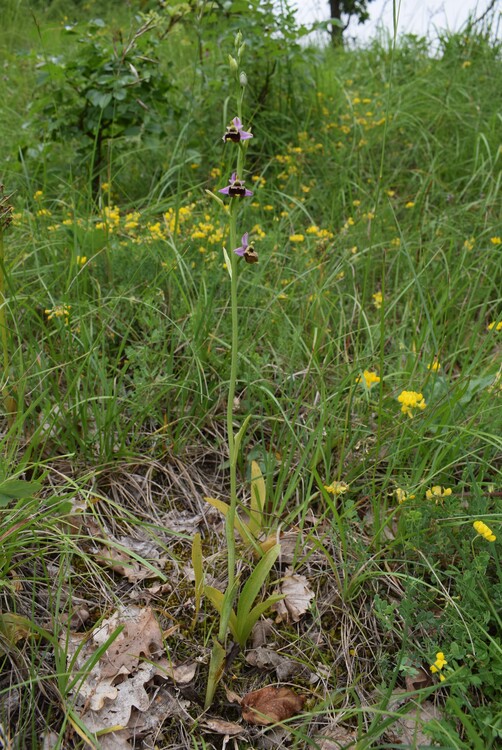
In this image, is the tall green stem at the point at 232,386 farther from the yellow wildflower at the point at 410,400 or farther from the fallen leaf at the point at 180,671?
the yellow wildflower at the point at 410,400

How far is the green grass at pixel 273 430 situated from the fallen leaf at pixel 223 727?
0.02m

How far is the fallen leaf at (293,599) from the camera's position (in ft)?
4.82

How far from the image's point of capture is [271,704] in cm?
130

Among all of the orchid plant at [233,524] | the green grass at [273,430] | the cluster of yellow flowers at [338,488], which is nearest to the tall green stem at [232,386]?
the orchid plant at [233,524]

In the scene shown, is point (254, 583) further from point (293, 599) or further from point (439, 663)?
point (439, 663)

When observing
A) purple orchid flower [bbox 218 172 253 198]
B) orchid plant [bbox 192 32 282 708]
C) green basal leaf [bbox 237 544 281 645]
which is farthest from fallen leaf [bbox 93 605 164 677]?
purple orchid flower [bbox 218 172 253 198]

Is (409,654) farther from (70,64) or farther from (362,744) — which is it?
(70,64)

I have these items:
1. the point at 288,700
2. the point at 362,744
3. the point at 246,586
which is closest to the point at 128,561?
the point at 246,586

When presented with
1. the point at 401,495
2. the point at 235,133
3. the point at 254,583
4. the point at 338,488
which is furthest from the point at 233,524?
the point at 235,133

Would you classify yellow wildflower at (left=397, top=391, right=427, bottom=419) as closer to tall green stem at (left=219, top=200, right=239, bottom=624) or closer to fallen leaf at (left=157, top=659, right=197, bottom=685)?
tall green stem at (left=219, top=200, right=239, bottom=624)

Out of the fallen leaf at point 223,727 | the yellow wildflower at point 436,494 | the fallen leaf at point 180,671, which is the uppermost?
the yellow wildflower at point 436,494

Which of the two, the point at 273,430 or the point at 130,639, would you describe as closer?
the point at 130,639

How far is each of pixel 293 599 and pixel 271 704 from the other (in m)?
0.26

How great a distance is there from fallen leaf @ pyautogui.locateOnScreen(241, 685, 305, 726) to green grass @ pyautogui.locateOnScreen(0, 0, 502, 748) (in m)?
0.02
